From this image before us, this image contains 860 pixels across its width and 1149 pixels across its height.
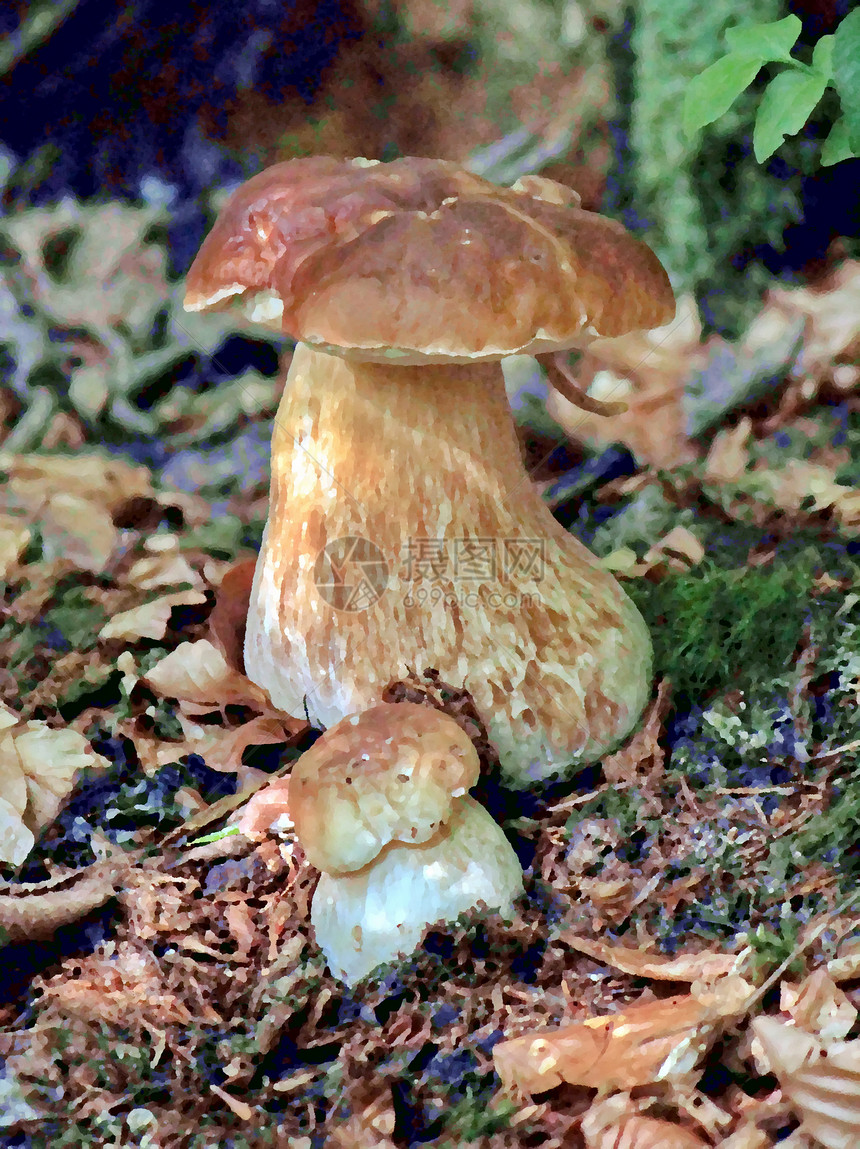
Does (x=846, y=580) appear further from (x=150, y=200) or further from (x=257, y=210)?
(x=150, y=200)

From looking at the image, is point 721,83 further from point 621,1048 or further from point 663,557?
point 621,1048

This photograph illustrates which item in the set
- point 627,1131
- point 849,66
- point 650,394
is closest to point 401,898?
point 627,1131

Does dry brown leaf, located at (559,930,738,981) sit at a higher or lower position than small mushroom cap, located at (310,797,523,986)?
lower

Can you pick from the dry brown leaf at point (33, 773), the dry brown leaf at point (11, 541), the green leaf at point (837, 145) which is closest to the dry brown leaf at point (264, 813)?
the dry brown leaf at point (33, 773)

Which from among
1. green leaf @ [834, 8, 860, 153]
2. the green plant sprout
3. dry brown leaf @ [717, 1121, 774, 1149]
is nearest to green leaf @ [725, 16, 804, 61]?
the green plant sprout

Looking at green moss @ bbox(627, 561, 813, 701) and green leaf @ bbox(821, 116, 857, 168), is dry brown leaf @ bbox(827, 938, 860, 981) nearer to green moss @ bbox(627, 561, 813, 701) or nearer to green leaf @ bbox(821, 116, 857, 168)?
green moss @ bbox(627, 561, 813, 701)

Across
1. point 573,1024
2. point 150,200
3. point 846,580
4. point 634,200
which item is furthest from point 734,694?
point 150,200

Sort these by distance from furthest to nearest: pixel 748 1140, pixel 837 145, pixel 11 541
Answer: pixel 11 541 < pixel 837 145 < pixel 748 1140
